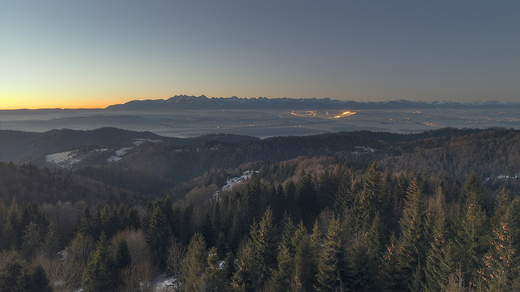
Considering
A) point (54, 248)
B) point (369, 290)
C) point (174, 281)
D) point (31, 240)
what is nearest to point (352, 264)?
point (369, 290)

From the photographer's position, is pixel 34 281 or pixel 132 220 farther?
pixel 132 220

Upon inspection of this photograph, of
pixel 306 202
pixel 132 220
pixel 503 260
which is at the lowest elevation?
pixel 132 220

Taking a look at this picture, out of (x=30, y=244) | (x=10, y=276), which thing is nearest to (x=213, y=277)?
(x=10, y=276)

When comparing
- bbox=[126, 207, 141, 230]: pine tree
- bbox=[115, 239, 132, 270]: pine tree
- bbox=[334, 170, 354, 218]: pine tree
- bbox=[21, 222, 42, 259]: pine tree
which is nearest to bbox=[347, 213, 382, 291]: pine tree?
bbox=[115, 239, 132, 270]: pine tree

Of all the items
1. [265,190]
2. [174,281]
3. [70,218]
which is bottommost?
[70,218]

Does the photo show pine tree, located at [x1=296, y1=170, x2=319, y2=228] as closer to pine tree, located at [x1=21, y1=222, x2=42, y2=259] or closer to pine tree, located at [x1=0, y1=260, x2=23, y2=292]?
pine tree, located at [x1=0, y1=260, x2=23, y2=292]

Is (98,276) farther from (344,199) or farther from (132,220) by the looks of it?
(344,199)

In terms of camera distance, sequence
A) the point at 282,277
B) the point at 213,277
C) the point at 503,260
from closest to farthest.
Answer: the point at 503,260 < the point at 282,277 < the point at 213,277

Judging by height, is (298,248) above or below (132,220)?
above

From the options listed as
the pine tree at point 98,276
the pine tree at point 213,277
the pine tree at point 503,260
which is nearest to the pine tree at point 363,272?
the pine tree at point 503,260

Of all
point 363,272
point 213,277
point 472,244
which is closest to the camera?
point 363,272

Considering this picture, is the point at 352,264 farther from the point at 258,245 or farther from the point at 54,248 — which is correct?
the point at 54,248
